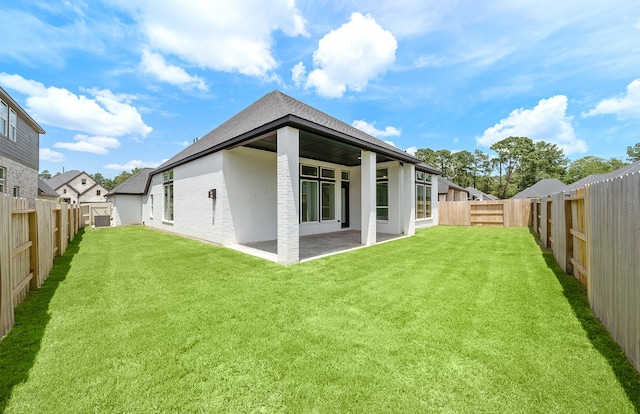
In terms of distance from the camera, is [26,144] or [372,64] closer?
[372,64]

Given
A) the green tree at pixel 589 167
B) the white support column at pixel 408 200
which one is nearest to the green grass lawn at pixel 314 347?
the white support column at pixel 408 200

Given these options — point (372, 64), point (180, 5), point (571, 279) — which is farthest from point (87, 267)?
point (372, 64)

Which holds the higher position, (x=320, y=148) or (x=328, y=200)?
(x=320, y=148)

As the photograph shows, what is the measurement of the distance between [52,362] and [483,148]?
187ft

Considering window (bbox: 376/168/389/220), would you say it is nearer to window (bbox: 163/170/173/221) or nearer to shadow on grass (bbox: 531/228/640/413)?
shadow on grass (bbox: 531/228/640/413)

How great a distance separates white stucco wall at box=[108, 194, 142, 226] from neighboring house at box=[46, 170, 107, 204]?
24999 mm

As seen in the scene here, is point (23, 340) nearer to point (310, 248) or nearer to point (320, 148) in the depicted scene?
point (310, 248)

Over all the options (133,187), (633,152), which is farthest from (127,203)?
(633,152)

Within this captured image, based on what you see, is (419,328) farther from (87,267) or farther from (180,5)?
(180,5)

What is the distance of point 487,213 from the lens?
1477cm

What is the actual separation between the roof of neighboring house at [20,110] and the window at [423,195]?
1888cm

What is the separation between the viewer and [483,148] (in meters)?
46.5

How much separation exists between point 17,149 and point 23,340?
582 inches

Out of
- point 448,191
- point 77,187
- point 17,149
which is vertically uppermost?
point 77,187
